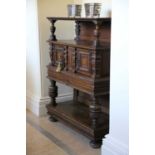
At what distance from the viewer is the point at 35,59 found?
3.83 meters

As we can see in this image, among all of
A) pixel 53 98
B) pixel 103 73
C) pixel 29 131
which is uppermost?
pixel 103 73

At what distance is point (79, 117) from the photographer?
3.12 m

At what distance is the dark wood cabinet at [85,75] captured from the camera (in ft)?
8.87

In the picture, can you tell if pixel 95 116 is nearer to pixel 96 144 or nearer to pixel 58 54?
→ pixel 96 144

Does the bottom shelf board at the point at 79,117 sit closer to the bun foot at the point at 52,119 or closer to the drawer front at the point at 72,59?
the bun foot at the point at 52,119

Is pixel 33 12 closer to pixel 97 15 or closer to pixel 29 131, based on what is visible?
pixel 97 15

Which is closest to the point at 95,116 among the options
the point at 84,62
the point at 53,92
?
the point at 84,62

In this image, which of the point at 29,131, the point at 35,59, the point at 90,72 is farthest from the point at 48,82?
the point at 90,72

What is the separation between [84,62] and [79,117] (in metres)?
0.67

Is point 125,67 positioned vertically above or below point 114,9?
below

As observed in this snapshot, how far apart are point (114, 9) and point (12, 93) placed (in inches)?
67.0

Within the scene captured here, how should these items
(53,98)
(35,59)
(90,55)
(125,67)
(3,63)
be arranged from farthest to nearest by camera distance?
1. (35,59)
2. (53,98)
3. (90,55)
4. (125,67)
5. (3,63)

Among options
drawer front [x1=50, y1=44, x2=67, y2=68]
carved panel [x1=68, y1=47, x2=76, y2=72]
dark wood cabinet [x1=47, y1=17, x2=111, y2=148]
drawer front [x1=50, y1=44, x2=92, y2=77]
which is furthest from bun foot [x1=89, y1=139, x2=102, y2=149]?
drawer front [x1=50, y1=44, x2=67, y2=68]

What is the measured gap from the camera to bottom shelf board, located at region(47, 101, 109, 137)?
2.83 meters
